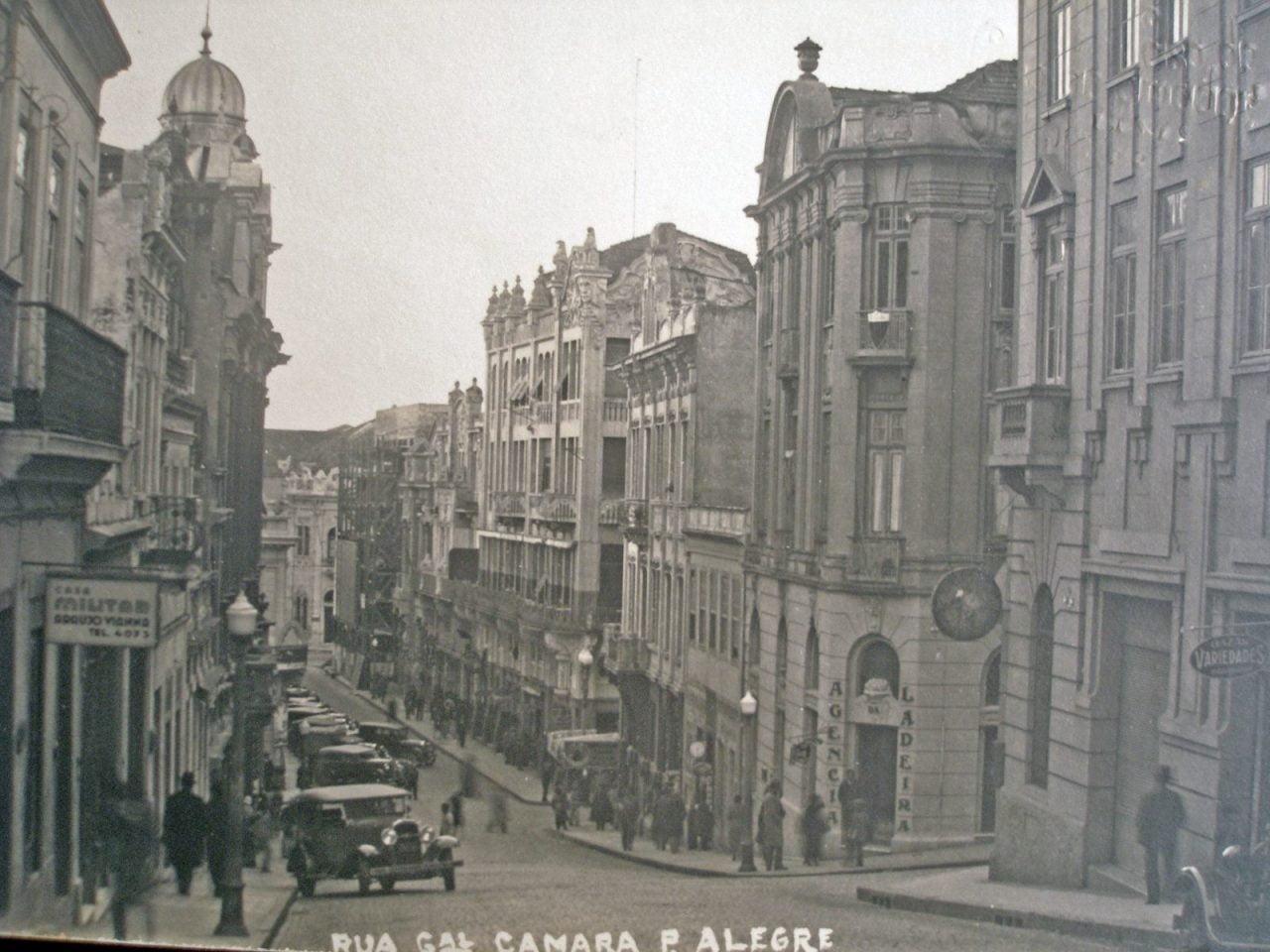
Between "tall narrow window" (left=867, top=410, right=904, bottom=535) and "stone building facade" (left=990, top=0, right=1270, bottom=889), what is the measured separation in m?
0.48

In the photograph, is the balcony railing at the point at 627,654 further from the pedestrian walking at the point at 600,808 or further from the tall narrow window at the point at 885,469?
the tall narrow window at the point at 885,469

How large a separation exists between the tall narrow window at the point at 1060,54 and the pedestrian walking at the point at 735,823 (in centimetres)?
391

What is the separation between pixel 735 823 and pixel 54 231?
4.62m

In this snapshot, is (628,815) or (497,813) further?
(628,815)

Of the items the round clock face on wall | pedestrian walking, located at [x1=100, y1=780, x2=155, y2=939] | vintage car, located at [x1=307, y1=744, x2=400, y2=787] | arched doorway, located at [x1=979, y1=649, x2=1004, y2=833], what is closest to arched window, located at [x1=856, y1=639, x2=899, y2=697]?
the round clock face on wall

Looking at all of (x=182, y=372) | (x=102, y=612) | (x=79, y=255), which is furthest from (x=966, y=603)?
(x=79, y=255)

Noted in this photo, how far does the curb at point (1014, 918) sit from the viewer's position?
7457 millimetres

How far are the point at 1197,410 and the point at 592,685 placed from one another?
143 inches

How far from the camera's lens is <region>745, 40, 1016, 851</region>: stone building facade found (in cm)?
778

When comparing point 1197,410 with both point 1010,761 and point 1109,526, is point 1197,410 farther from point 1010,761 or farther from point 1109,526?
point 1010,761

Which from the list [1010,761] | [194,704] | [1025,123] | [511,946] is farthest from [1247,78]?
[194,704]

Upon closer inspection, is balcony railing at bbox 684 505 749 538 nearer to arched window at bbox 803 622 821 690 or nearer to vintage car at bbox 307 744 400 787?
arched window at bbox 803 622 821 690

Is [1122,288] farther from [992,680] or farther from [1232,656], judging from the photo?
[992,680]

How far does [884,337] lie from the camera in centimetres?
783
